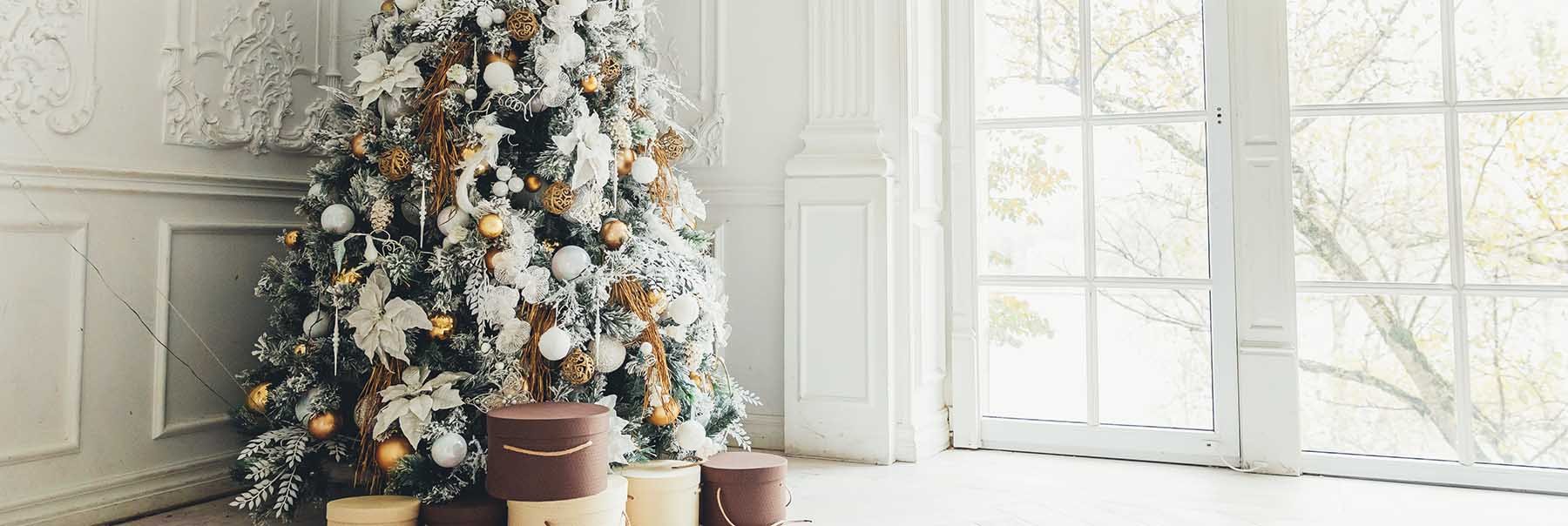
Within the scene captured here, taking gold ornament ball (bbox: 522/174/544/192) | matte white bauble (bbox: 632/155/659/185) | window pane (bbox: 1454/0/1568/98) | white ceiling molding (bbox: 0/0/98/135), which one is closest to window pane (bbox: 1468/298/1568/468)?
window pane (bbox: 1454/0/1568/98)

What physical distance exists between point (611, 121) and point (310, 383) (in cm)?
88

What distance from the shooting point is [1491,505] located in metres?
Result: 2.26

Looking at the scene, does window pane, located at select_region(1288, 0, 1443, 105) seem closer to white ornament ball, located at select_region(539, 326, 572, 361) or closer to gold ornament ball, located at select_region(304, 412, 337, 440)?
white ornament ball, located at select_region(539, 326, 572, 361)

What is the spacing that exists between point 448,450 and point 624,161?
749mm

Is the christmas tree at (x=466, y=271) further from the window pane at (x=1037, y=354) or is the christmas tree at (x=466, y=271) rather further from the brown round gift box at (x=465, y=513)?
the window pane at (x=1037, y=354)

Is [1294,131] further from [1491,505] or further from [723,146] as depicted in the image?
[723,146]

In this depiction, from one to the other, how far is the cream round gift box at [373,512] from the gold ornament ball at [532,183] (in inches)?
27.5

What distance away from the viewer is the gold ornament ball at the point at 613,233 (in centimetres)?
206

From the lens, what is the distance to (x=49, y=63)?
6.54 feet

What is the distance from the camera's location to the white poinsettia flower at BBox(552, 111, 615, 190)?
202 centimetres

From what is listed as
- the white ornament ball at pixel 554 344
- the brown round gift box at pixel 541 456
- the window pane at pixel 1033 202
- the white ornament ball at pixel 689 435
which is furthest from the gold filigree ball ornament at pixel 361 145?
the window pane at pixel 1033 202

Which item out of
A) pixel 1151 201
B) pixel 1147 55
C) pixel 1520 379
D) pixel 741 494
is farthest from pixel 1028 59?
pixel 741 494

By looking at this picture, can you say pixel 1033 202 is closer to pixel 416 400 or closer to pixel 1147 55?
pixel 1147 55

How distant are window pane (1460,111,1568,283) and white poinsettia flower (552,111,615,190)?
2.30m
